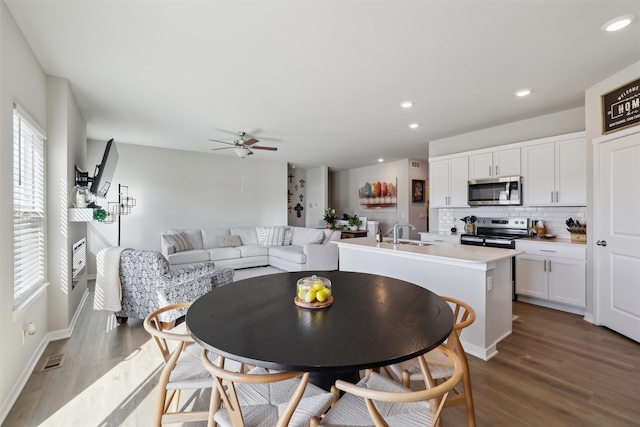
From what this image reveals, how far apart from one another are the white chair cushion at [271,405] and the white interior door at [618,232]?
3.23 meters

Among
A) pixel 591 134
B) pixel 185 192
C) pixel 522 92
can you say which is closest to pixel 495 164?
pixel 591 134

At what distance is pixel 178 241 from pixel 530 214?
593 cm

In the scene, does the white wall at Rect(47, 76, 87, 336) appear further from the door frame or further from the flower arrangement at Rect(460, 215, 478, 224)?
the door frame

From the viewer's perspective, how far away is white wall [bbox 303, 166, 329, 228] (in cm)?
837

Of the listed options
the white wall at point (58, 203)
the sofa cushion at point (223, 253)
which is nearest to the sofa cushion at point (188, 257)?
the sofa cushion at point (223, 253)

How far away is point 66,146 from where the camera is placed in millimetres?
2939

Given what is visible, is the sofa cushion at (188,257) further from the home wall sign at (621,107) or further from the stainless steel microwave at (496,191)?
the home wall sign at (621,107)

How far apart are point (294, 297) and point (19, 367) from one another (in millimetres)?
2141

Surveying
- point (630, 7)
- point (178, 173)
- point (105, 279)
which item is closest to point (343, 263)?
point (105, 279)

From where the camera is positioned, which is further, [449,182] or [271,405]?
[449,182]

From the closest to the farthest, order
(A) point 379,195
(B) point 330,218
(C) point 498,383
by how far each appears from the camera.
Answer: (C) point 498,383
(A) point 379,195
(B) point 330,218

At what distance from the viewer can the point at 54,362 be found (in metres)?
2.43

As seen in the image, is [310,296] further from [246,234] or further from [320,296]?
[246,234]

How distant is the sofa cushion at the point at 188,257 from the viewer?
202 inches
